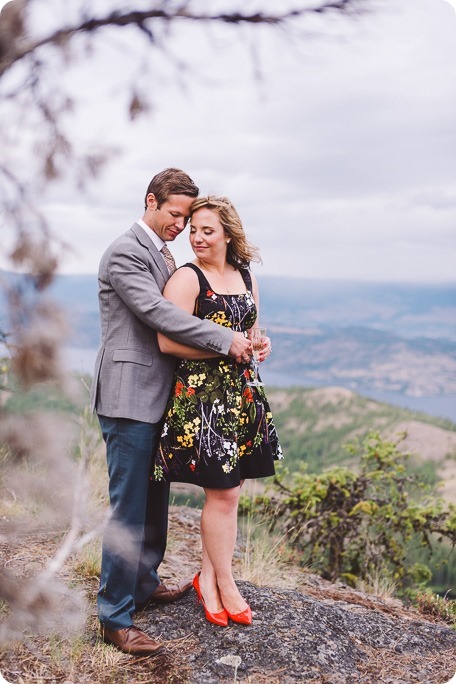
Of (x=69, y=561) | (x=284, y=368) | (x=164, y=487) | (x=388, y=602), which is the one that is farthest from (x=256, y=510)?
(x=284, y=368)

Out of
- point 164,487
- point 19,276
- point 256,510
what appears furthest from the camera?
point 256,510

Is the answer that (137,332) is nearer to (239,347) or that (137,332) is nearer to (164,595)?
(239,347)

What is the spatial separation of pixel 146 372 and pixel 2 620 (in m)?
1.15

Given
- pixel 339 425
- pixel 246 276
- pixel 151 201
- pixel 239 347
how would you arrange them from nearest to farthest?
1. pixel 239 347
2. pixel 151 201
3. pixel 246 276
4. pixel 339 425

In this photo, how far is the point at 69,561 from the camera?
395cm

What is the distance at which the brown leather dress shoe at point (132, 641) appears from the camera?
3.07 meters

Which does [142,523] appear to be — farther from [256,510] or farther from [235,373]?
[256,510]

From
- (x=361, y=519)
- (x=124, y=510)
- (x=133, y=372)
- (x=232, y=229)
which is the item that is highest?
(x=232, y=229)

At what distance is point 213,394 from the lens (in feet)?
10.1

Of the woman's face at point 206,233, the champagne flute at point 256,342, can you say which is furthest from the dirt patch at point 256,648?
the woman's face at point 206,233

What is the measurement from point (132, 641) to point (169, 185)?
6.55 ft

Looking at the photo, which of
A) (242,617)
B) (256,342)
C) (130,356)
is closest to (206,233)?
(256,342)

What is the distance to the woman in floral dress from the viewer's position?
307 centimetres

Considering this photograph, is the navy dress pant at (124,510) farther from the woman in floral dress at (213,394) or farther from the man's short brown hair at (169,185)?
the man's short brown hair at (169,185)
